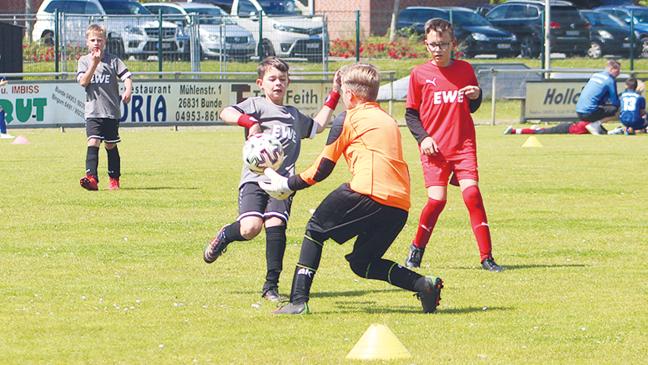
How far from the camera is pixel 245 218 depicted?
9156 mm

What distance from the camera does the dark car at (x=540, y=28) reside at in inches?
1655

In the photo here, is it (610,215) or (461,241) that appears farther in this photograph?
(610,215)

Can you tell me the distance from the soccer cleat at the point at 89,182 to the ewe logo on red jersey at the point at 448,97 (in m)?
6.87

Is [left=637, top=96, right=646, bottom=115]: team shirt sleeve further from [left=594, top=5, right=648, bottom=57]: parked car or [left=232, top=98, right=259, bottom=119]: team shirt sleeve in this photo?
[left=232, top=98, right=259, bottom=119]: team shirt sleeve

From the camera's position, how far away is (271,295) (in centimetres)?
900

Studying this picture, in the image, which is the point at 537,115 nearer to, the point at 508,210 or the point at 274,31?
the point at 274,31

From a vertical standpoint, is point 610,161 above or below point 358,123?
below

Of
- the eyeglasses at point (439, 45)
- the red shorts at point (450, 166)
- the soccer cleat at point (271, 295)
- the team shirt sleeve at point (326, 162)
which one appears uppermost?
the eyeglasses at point (439, 45)

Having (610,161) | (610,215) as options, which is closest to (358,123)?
(610,215)

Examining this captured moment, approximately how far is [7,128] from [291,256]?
1866 centimetres

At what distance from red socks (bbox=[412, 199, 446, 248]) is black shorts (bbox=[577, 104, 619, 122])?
18.1 meters

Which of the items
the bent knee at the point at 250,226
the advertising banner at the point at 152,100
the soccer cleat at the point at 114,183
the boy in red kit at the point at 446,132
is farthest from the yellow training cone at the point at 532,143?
the bent knee at the point at 250,226

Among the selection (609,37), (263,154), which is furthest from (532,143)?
(609,37)

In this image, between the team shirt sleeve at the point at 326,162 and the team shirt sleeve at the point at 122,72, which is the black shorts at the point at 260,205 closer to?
the team shirt sleeve at the point at 326,162
